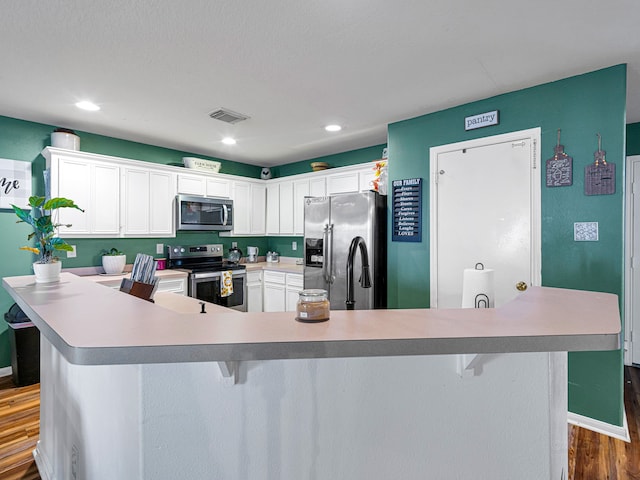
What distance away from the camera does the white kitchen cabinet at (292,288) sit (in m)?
4.36

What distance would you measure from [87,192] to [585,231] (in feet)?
14.3

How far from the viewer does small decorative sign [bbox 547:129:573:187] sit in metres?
2.41

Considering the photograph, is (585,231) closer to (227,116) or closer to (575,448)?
(575,448)

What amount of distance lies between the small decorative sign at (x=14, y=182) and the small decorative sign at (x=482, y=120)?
4123mm

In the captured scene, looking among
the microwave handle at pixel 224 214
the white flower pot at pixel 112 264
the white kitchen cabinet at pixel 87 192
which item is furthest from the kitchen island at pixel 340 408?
the microwave handle at pixel 224 214

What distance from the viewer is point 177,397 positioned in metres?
1.02

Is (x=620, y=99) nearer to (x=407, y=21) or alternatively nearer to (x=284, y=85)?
(x=407, y=21)

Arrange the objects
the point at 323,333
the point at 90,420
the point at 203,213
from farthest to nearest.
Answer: the point at 203,213
the point at 90,420
the point at 323,333

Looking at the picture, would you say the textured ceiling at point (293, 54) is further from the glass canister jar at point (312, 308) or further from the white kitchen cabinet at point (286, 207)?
the white kitchen cabinet at point (286, 207)

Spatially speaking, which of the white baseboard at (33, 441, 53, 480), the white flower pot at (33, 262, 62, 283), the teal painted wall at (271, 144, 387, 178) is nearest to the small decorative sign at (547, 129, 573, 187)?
the teal painted wall at (271, 144, 387, 178)

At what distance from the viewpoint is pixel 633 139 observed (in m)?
3.35

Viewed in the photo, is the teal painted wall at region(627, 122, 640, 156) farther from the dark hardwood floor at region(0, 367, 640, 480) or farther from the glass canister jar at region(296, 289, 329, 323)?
the glass canister jar at region(296, 289, 329, 323)

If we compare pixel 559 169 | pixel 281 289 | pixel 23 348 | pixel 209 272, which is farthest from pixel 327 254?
pixel 23 348

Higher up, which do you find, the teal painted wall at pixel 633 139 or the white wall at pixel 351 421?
the teal painted wall at pixel 633 139
